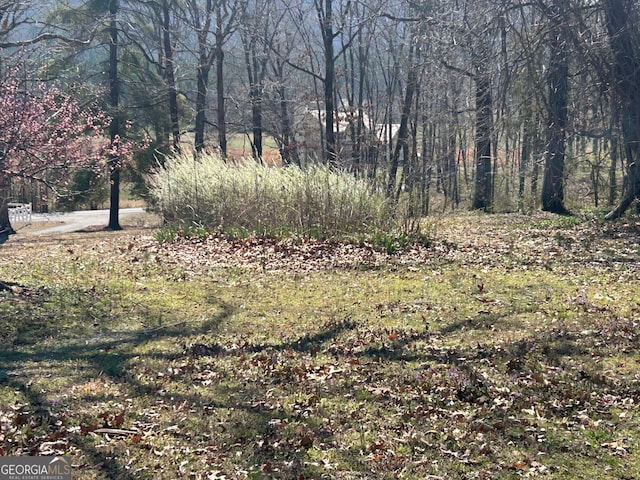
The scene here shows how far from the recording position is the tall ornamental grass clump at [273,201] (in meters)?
12.3

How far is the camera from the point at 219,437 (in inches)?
156

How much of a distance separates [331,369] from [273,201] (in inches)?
321

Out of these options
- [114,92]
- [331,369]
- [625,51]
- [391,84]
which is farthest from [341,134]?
[331,369]

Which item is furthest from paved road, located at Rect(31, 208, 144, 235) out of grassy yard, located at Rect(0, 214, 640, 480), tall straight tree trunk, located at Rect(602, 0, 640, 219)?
tall straight tree trunk, located at Rect(602, 0, 640, 219)

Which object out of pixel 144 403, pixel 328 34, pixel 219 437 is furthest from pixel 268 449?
pixel 328 34

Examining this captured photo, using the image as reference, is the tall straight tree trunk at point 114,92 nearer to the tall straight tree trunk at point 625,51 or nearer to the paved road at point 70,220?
the paved road at point 70,220

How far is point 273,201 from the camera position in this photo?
1312 centimetres

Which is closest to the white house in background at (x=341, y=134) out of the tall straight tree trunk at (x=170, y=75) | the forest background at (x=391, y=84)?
the forest background at (x=391, y=84)

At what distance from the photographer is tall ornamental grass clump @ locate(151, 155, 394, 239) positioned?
12.3 m

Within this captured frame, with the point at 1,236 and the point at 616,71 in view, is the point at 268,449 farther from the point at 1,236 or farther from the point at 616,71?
the point at 1,236
